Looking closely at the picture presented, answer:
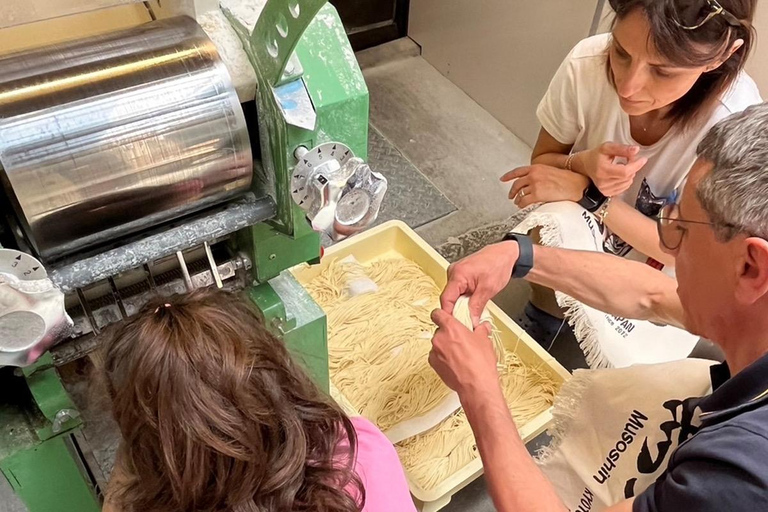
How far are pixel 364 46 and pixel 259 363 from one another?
2422 millimetres

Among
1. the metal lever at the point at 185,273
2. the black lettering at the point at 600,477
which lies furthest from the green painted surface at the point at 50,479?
the black lettering at the point at 600,477

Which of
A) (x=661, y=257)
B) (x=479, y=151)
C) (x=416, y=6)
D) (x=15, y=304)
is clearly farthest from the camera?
(x=416, y=6)

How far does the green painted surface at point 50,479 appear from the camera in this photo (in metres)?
0.96

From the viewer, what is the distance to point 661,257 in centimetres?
159

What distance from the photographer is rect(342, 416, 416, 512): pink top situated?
0.98 m

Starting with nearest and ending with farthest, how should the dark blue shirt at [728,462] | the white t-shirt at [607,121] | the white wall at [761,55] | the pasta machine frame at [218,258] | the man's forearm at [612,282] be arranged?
the dark blue shirt at [728,462] → the pasta machine frame at [218,258] → the man's forearm at [612,282] → the white t-shirt at [607,121] → the white wall at [761,55]

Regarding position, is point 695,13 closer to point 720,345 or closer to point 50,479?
point 720,345

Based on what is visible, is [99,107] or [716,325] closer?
[99,107]

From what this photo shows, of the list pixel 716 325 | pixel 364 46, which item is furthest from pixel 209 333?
pixel 364 46

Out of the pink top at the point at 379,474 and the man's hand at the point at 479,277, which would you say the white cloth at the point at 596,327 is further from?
the pink top at the point at 379,474

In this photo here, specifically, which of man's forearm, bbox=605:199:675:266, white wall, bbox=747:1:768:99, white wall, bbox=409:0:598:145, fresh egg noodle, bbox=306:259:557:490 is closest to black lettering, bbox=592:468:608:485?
fresh egg noodle, bbox=306:259:557:490

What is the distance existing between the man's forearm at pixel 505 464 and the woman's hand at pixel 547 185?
655 millimetres

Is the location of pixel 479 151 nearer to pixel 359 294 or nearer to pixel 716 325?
pixel 359 294

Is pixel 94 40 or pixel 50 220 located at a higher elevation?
pixel 94 40
